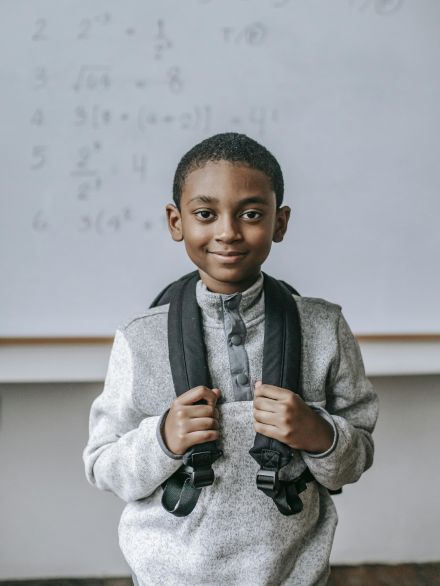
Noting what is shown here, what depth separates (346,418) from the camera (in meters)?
0.85

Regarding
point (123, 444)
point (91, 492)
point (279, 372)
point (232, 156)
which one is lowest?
point (91, 492)

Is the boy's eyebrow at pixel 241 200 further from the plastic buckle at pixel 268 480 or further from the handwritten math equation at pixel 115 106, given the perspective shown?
the handwritten math equation at pixel 115 106

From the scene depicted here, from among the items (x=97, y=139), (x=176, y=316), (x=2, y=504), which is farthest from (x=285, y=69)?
(x=2, y=504)

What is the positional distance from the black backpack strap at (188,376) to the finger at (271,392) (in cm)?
7

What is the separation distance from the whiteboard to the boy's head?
59 centimetres

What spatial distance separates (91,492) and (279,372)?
0.94 meters

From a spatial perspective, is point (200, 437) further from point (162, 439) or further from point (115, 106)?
point (115, 106)

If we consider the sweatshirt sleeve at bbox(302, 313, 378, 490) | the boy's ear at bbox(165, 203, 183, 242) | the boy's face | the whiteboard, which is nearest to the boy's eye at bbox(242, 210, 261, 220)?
the boy's face

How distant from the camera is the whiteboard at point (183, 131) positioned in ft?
4.25

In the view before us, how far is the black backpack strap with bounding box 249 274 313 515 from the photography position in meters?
0.72

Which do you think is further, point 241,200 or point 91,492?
point 91,492

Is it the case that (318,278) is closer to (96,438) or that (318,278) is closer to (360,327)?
(360,327)

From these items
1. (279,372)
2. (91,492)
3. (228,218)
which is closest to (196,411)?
(279,372)

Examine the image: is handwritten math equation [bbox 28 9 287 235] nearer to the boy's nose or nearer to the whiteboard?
the whiteboard
